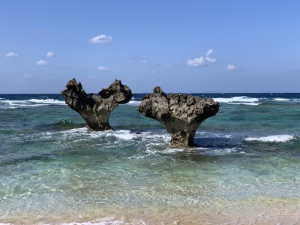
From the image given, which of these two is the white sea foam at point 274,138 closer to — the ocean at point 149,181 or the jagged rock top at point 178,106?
the ocean at point 149,181

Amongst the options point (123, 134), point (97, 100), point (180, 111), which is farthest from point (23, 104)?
point (180, 111)

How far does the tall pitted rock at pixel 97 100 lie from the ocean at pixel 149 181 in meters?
3.44

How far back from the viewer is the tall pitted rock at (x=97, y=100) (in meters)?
22.4

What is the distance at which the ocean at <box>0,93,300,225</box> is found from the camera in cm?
805

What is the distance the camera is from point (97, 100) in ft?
74.1

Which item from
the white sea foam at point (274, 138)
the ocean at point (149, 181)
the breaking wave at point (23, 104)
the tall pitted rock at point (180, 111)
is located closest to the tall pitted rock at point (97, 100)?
the ocean at point (149, 181)

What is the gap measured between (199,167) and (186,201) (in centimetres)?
376

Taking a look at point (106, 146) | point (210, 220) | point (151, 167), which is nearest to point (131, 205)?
point (210, 220)

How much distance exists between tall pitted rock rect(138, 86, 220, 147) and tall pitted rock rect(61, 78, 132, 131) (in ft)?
17.6

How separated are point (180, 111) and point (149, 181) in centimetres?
612

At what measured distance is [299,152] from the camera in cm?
1515

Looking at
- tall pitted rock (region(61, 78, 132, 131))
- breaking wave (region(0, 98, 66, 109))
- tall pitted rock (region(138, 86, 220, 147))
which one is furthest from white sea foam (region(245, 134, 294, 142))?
breaking wave (region(0, 98, 66, 109))

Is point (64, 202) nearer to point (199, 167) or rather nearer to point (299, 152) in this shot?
point (199, 167)

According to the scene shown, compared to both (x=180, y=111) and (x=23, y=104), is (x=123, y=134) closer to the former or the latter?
(x=180, y=111)
